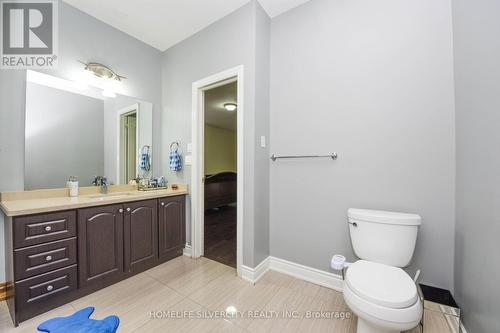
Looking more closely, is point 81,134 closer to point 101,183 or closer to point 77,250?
point 101,183

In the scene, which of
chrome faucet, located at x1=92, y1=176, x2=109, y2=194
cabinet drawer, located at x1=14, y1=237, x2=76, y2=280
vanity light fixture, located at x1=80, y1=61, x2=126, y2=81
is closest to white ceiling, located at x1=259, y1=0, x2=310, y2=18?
vanity light fixture, located at x1=80, y1=61, x2=126, y2=81

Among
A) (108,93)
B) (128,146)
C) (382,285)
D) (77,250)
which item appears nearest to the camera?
(382,285)

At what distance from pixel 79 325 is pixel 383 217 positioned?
2076 mm

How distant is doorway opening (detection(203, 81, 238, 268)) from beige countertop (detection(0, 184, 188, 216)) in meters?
0.97

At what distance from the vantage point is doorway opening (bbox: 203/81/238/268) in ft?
8.71

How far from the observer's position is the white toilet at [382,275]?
928 millimetres

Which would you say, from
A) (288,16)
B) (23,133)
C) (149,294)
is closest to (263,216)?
(149,294)

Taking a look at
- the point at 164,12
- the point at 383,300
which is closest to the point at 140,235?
the point at 383,300

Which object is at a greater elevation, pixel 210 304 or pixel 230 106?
pixel 230 106

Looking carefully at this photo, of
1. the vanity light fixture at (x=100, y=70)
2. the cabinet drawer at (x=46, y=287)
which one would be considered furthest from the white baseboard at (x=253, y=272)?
the vanity light fixture at (x=100, y=70)

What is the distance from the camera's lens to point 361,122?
1600mm

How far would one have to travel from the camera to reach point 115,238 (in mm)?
1718

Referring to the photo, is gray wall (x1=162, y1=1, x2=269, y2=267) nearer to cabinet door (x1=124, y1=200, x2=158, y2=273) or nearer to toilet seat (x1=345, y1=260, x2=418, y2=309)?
cabinet door (x1=124, y1=200, x2=158, y2=273)

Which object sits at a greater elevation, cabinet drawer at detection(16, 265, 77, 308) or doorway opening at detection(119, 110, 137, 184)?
doorway opening at detection(119, 110, 137, 184)
